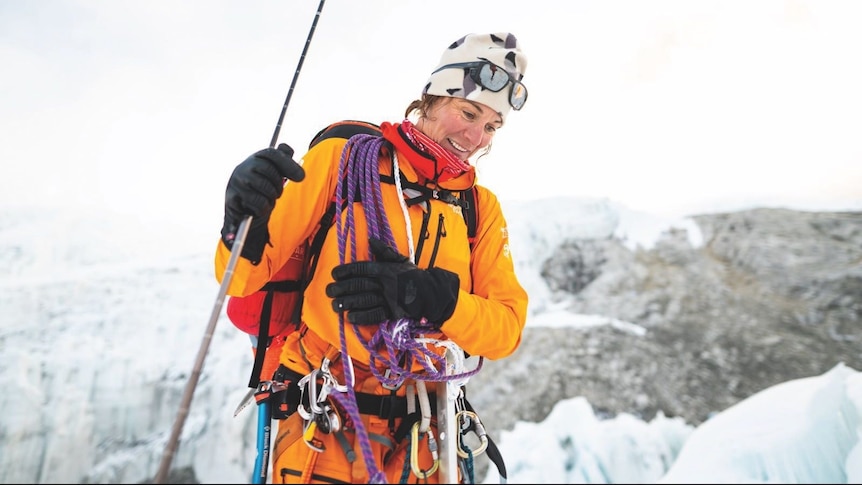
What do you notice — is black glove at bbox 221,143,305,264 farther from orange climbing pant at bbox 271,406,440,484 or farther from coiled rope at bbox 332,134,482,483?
orange climbing pant at bbox 271,406,440,484

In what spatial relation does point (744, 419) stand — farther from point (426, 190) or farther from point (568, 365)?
point (426, 190)

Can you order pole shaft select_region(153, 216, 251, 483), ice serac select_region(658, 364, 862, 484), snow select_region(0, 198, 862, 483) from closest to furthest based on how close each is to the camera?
pole shaft select_region(153, 216, 251, 483) < ice serac select_region(658, 364, 862, 484) < snow select_region(0, 198, 862, 483)

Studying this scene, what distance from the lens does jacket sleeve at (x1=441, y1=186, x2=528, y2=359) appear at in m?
1.43

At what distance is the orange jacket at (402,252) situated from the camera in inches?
55.0

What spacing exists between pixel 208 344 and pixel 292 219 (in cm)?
47

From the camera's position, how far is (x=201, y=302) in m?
6.41

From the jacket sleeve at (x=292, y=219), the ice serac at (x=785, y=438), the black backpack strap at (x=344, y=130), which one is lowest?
the ice serac at (x=785, y=438)

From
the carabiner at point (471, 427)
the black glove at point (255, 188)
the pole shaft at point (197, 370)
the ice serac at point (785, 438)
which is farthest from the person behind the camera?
the ice serac at point (785, 438)

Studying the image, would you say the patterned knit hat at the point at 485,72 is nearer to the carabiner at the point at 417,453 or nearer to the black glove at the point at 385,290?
the black glove at the point at 385,290

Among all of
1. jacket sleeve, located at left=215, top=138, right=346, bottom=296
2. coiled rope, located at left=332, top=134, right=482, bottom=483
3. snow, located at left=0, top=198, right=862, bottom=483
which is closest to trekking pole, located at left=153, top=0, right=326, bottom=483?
jacket sleeve, located at left=215, top=138, right=346, bottom=296

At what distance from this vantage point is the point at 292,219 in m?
1.42

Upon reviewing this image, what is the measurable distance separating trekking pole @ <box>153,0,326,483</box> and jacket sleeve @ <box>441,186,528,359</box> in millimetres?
620

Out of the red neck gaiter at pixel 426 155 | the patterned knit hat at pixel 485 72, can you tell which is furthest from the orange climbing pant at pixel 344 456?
the patterned knit hat at pixel 485 72

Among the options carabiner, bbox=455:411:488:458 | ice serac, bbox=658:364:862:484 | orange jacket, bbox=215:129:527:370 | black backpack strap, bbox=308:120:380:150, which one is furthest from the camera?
ice serac, bbox=658:364:862:484
